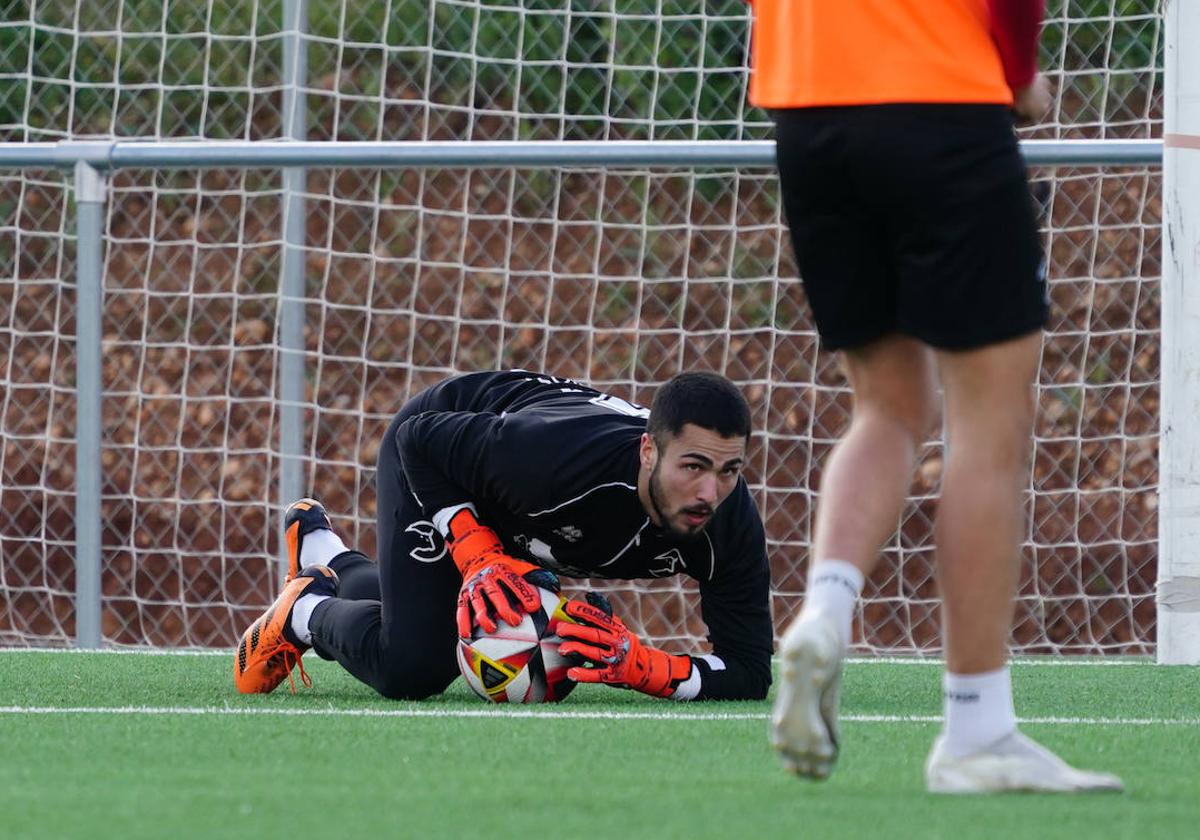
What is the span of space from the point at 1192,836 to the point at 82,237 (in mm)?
4548

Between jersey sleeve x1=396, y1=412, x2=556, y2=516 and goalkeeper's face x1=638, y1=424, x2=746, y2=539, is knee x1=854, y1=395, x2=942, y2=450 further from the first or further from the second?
jersey sleeve x1=396, y1=412, x2=556, y2=516

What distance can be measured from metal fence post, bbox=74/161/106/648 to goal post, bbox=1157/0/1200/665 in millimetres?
3018

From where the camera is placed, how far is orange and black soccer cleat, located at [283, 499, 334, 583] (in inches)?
204

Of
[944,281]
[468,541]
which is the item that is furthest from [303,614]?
[944,281]

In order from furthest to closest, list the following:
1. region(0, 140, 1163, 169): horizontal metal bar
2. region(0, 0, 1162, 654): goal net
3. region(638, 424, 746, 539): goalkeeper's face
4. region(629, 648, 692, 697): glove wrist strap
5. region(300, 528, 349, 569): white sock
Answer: region(0, 0, 1162, 654): goal net → region(0, 140, 1163, 169): horizontal metal bar → region(300, 528, 349, 569): white sock → region(629, 648, 692, 697): glove wrist strap → region(638, 424, 746, 539): goalkeeper's face

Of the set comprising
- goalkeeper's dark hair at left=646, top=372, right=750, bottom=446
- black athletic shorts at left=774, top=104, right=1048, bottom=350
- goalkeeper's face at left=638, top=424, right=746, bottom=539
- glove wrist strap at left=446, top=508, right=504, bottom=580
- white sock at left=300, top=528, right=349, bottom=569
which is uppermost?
black athletic shorts at left=774, top=104, right=1048, bottom=350

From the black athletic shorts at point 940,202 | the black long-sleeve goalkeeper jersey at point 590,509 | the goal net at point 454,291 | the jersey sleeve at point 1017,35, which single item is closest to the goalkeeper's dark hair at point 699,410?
the black long-sleeve goalkeeper jersey at point 590,509

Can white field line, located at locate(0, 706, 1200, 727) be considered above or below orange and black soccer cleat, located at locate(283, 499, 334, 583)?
below

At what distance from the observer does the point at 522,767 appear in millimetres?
3055

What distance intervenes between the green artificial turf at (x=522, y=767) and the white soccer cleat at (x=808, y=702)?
0.07 metres

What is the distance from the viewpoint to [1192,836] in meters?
2.43

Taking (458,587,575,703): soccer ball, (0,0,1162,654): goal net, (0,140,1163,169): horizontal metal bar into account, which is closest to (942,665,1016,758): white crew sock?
(458,587,575,703): soccer ball

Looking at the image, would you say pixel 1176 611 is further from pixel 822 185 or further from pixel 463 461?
pixel 822 185

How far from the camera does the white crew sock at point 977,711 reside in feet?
8.97
